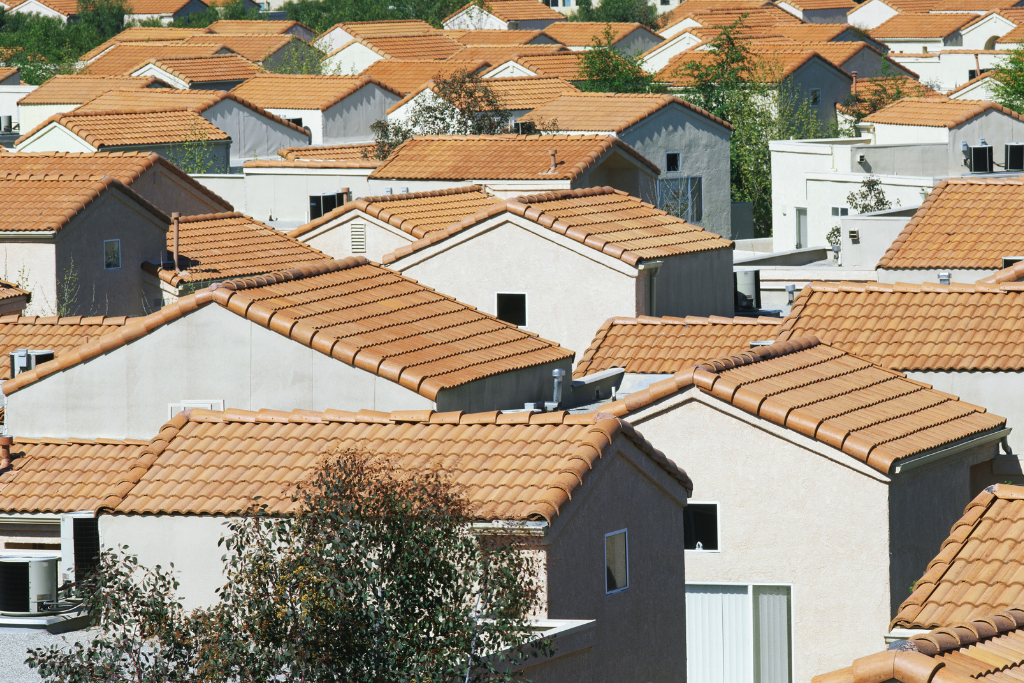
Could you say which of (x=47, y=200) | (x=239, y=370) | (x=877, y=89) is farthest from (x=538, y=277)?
(x=877, y=89)

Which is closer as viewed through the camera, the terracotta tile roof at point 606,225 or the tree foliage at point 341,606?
the tree foliage at point 341,606

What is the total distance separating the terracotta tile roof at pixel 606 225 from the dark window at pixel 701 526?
8.73 meters

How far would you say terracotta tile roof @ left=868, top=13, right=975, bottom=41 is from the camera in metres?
106

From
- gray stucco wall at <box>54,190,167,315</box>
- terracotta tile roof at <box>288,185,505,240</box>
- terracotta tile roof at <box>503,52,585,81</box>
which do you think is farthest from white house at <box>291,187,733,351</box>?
terracotta tile roof at <box>503,52,585,81</box>

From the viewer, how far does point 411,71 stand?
253 feet

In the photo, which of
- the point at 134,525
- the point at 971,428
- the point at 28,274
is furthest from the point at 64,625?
the point at 28,274

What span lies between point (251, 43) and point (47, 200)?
66.3m

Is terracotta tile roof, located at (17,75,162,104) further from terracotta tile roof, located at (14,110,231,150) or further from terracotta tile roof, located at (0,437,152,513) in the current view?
terracotta tile roof, located at (0,437,152,513)

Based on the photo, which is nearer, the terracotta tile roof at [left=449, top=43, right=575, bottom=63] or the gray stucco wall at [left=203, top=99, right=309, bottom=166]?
the gray stucco wall at [left=203, top=99, right=309, bottom=166]

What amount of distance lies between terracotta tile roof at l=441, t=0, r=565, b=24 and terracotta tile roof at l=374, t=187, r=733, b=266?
90.5 metres

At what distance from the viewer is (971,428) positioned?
2047 centimetres

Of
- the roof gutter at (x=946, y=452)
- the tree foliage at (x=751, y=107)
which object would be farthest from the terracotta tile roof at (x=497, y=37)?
the roof gutter at (x=946, y=452)

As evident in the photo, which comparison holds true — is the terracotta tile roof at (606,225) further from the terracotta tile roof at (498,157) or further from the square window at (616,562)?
the square window at (616,562)

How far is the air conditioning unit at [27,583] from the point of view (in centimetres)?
1409
